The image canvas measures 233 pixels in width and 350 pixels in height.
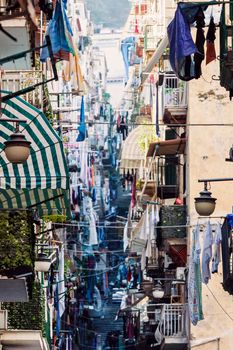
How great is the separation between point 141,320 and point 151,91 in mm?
8810

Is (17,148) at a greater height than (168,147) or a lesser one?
greater

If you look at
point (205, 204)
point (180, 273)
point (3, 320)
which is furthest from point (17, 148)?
point (180, 273)

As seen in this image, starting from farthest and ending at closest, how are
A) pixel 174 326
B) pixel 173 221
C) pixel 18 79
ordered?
pixel 174 326, pixel 173 221, pixel 18 79

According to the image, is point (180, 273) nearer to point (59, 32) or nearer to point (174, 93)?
point (174, 93)

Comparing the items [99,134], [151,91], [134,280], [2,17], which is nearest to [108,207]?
[99,134]

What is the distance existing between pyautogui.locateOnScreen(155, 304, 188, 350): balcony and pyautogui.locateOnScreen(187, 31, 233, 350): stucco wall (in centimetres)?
174

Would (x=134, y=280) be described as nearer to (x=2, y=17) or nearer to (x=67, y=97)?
Answer: (x=67, y=97)

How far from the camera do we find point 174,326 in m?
35.5

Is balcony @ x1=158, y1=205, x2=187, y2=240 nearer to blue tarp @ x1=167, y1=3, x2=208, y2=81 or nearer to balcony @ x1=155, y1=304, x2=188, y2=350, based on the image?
balcony @ x1=155, y1=304, x2=188, y2=350

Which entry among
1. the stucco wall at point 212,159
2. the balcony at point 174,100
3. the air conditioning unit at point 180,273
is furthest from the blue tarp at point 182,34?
the air conditioning unit at point 180,273

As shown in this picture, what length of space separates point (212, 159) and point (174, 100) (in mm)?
2780

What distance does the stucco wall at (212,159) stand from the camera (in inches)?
1292

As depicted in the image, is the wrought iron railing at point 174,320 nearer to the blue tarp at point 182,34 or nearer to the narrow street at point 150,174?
the narrow street at point 150,174

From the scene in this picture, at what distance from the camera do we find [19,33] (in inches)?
929
